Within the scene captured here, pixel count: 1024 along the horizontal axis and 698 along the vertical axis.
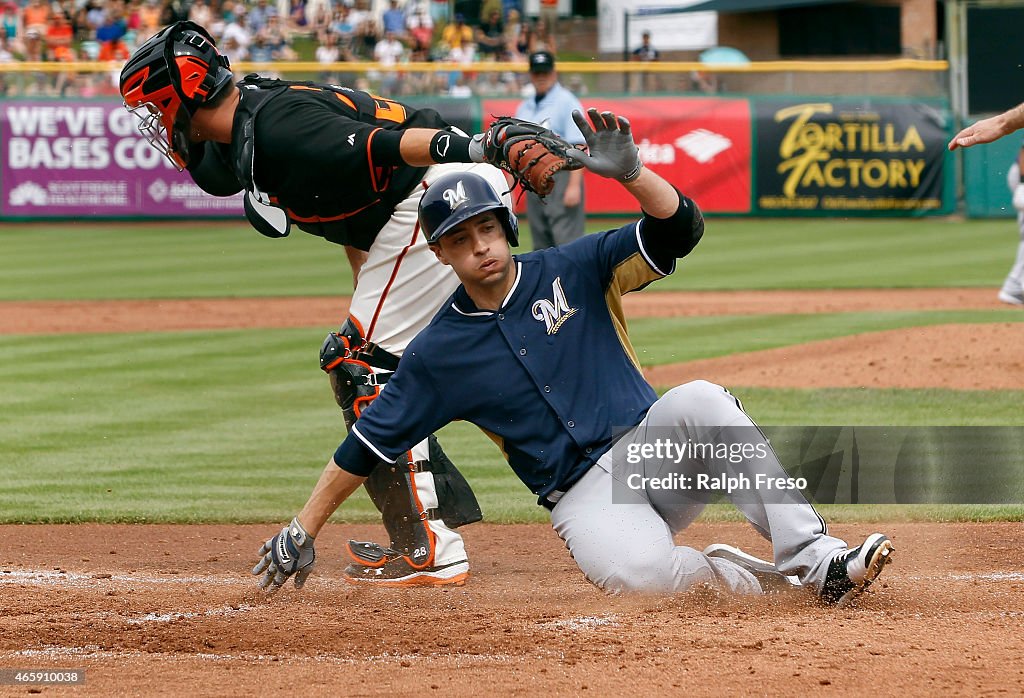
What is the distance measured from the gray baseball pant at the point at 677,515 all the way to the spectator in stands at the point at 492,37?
81.7 ft

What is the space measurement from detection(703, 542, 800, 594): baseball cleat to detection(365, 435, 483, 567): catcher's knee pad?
3.70 ft

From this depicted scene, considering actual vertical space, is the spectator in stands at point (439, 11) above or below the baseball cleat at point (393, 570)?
above

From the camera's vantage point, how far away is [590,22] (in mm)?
33250

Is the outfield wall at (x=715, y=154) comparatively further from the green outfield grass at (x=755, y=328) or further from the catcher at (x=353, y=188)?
the catcher at (x=353, y=188)

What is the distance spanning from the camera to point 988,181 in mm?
21703

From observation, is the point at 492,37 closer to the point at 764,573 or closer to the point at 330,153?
the point at 330,153

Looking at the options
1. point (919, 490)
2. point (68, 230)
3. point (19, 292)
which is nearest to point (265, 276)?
point (19, 292)

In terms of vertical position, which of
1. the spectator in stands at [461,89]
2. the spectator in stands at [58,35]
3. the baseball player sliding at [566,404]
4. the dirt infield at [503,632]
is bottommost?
the dirt infield at [503,632]

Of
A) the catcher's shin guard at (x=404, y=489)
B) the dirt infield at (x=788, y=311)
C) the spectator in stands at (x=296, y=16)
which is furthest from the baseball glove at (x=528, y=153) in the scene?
the spectator in stands at (x=296, y=16)

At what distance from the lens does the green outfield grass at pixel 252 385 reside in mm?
7066

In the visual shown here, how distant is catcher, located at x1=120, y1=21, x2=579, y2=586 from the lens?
4.80 m

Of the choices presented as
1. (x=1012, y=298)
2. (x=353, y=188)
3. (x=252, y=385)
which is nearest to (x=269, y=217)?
(x=353, y=188)

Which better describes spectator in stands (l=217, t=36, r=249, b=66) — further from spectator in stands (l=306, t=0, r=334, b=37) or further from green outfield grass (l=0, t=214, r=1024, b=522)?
green outfield grass (l=0, t=214, r=1024, b=522)

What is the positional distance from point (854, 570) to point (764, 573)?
45 centimetres
